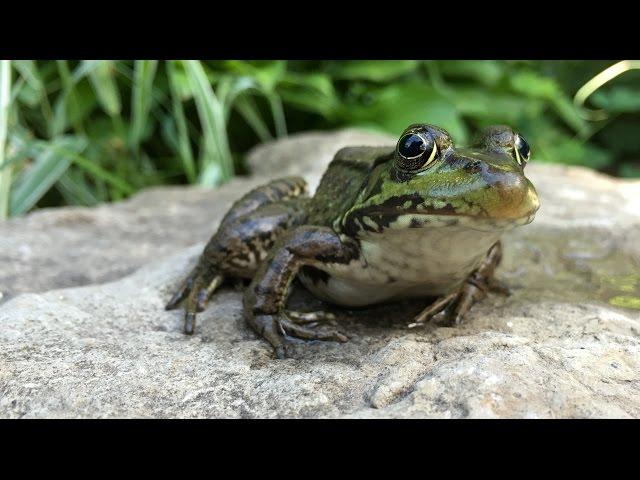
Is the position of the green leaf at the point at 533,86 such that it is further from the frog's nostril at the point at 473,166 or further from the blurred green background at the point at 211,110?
the frog's nostril at the point at 473,166

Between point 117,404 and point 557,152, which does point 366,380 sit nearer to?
point 117,404

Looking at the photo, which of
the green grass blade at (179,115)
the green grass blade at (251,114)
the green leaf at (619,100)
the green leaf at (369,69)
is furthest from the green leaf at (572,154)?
the green grass blade at (179,115)

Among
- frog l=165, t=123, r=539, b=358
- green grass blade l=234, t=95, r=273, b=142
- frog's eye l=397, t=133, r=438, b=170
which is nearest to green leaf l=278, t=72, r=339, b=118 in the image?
green grass blade l=234, t=95, r=273, b=142

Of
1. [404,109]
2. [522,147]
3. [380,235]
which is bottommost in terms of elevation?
[380,235]

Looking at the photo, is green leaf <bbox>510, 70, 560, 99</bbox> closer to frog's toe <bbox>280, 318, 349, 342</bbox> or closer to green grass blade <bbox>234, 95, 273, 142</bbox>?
green grass blade <bbox>234, 95, 273, 142</bbox>

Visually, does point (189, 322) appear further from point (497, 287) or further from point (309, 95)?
point (309, 95)

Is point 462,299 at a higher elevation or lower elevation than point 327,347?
higher

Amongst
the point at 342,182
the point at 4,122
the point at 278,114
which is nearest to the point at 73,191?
the point at 4,122
